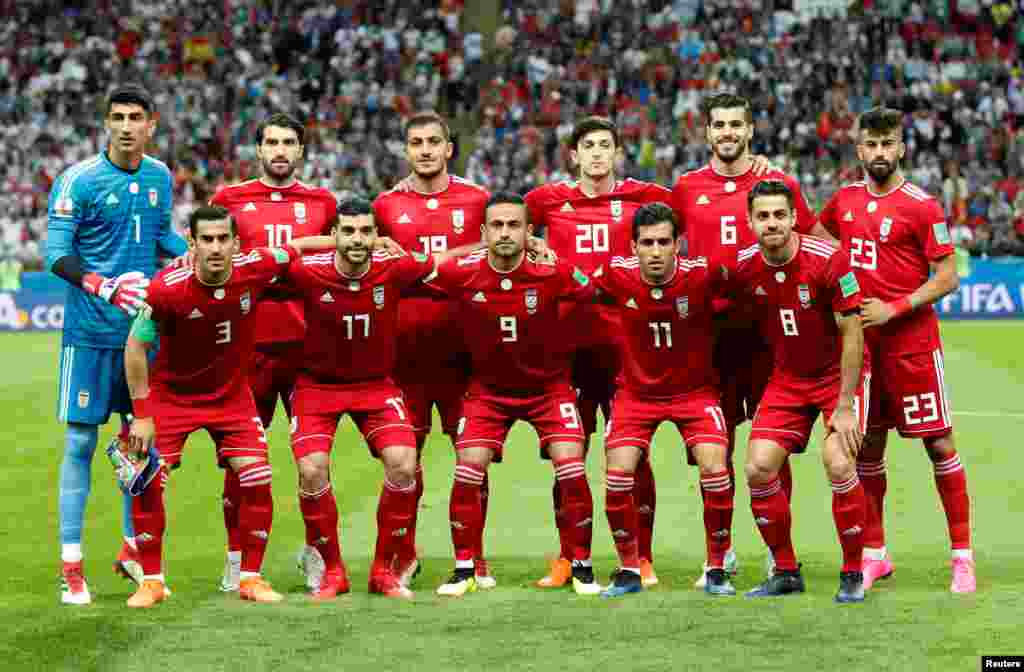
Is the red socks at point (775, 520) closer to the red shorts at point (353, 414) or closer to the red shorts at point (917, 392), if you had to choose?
the red shorts at point (917, 392)

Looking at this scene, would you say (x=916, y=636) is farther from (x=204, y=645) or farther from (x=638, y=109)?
(x=638, y=109)

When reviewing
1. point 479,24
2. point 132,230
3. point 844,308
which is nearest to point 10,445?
point 132,230

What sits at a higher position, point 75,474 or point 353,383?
point 353,383

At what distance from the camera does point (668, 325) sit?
26.7 feet

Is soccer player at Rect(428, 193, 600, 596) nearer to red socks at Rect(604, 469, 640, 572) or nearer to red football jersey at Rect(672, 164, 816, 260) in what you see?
red socks at Rect(604, 469, 640, 572)

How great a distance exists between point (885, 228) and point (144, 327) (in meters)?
3.82

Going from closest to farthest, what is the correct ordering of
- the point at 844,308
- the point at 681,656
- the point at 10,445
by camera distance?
the point at 681,656 → the point at 844,308 → the point at 10,445

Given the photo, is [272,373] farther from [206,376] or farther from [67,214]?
[67,214]

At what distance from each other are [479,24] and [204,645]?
27.7 m

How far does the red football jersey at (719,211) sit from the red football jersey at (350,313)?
4.86ft

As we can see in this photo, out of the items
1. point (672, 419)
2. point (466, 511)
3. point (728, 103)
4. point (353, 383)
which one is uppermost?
point (728, 103)

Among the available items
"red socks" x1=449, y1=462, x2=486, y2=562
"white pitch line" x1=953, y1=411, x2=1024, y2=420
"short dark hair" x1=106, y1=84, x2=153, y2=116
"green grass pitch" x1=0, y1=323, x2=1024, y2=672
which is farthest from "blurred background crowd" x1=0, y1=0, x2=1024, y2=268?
"red socks" x1=449, y1=462, x2=486, y2=562

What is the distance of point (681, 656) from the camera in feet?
21.7

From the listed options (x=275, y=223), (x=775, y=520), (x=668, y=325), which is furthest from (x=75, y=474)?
(x=775, y=520)
